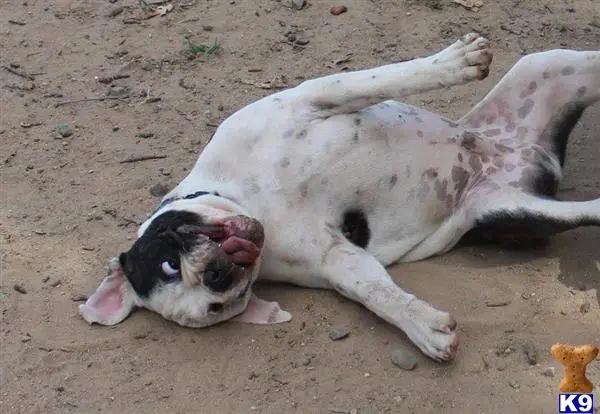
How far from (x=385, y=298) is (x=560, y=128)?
1.44 metres

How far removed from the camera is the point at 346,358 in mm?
4145

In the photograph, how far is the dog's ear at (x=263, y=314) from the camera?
444 centimetres

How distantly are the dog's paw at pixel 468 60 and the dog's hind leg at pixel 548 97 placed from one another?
0.56 m

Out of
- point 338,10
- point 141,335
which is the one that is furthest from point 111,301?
point 338,10

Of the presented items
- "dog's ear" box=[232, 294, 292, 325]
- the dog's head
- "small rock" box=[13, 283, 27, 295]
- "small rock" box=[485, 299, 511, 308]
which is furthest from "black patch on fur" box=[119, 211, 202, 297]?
"small rock" box=[485, 299, 511, 308]

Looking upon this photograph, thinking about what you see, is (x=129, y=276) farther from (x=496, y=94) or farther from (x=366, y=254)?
(x=496, y=94)

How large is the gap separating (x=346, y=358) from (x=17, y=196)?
2.34m

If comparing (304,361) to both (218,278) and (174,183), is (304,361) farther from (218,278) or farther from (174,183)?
(174,183)

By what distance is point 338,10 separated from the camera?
22.7ft

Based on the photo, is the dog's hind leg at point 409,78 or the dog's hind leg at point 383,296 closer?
the dog's hind leg at point 383,296

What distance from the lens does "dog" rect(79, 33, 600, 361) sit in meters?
4.21

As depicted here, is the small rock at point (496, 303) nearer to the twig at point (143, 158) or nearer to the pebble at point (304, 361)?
the pebble at point (304, 361)

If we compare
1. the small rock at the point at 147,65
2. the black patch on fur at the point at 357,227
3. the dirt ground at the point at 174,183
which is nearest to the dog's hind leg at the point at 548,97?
the dirt ground at the point at 174,183

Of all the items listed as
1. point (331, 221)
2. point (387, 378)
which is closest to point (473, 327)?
point (387, 378)
